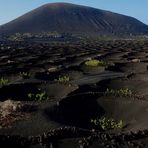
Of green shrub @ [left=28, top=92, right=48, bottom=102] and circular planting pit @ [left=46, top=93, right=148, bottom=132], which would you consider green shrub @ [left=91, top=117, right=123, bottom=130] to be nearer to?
circular planting pit @ [left=46, top=93, right=148, bottom=132]

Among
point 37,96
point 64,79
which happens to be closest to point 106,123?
point 37,96

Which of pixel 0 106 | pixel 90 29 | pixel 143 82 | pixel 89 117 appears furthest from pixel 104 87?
pixel 90 29

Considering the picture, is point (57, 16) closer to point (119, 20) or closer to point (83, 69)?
point (119, 20)

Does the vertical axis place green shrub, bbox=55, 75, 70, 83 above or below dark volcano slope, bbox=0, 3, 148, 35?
above

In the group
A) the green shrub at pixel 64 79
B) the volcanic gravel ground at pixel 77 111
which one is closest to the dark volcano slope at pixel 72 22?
the green shrub at pixel 64 79

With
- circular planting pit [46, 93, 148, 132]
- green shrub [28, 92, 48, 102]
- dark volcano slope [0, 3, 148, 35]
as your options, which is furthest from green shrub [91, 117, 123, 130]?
dark volcano slope [0, 3, 148, 35]

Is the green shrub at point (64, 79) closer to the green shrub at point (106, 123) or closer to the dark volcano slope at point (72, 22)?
the green shrub at point (106, 123)

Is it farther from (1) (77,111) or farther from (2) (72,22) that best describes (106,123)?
(2) (72,22)
